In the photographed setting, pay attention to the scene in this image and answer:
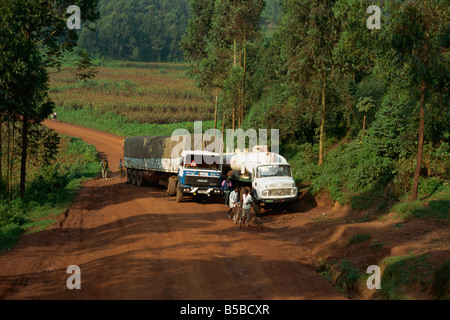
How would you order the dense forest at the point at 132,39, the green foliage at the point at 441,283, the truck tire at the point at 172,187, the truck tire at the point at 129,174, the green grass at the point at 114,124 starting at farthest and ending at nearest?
the dense forest at the point at 132,39 → the green grass at the point at 114,124 → the truck tire at the point at 129,174 → the truck tire at the point at 172,187 → the green foliage at the point at 441,283

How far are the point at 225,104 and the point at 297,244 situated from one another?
29983mm

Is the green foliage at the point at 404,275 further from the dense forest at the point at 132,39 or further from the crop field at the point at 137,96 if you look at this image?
the dense forest at the point at 132,39

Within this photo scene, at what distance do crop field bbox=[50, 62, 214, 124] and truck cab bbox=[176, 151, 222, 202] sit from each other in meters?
34.7

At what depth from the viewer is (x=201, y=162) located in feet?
83.9

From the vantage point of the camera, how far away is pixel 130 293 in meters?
10.2

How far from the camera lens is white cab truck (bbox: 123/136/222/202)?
24.9 meters

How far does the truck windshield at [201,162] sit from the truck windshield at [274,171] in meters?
3.69

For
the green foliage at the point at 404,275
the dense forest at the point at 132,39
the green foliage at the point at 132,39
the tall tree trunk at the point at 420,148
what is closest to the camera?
the green foliage at the point at 404,275

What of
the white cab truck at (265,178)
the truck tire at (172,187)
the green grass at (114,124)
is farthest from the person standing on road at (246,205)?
the green grass at (114,124)

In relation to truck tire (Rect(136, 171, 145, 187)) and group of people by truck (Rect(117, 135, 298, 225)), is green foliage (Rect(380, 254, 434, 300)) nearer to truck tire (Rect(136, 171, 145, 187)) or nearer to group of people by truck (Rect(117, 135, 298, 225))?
group of people by truck (Rect(117, 135, 298, 225))

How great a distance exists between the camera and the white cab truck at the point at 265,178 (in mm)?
21438
